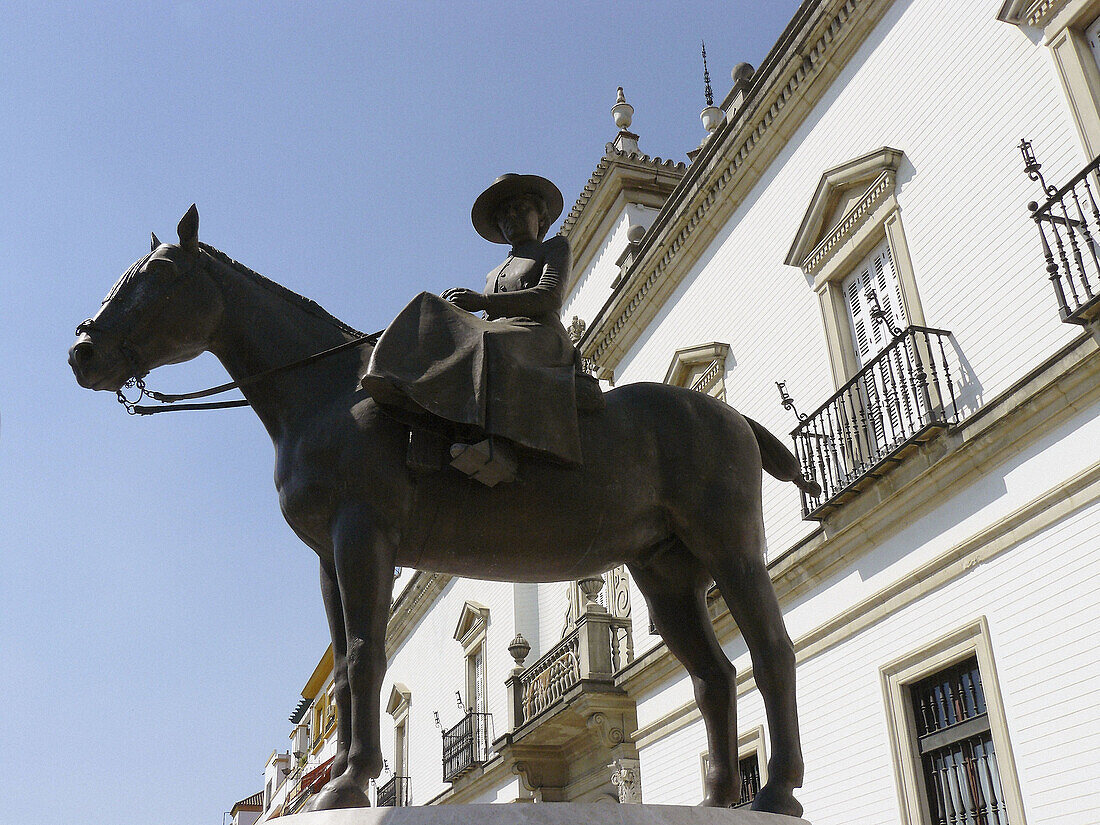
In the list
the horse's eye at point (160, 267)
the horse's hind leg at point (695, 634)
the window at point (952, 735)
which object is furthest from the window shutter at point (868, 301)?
the horse's eye at point (160, 267)

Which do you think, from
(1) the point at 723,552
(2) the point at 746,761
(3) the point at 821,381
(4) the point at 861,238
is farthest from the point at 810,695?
(1) the point at 723,552

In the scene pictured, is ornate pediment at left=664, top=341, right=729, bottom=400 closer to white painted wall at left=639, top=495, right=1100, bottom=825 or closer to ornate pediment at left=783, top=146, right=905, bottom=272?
ornate pediment at left=783, top=146, right=905, bottom=272

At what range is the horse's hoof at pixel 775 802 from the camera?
12.0 ft

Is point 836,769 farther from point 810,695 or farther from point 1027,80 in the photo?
point 1027,80

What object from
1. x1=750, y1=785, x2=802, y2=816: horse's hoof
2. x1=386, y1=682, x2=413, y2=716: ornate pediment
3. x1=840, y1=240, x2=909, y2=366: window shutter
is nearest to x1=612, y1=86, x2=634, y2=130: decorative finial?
x1=840, y1=240, x2=909, y2=366: window shutter

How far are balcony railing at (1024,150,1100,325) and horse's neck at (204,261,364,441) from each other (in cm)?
603

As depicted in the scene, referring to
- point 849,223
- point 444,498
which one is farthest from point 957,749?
point 444,498

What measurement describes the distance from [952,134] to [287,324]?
828cm

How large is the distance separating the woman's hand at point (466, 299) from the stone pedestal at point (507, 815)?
1.98m

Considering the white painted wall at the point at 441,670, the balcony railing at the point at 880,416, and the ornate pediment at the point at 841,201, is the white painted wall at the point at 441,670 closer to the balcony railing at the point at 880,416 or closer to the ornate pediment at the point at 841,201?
the balcony railing at the point at 880,416

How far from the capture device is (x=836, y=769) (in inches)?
418

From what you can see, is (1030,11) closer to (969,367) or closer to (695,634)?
(969,367)

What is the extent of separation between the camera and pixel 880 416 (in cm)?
1031

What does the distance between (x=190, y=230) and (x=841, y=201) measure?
9584 mm
